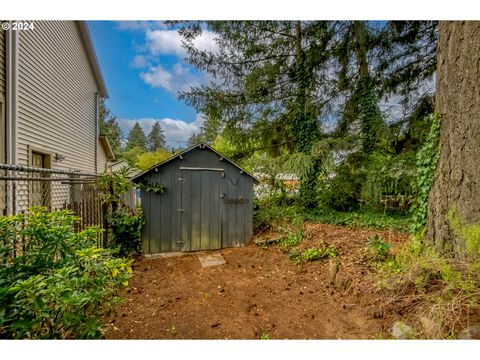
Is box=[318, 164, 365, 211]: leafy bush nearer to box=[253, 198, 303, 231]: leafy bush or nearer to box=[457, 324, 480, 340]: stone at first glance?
box=[253, 198, 303, 231]: leafy bush

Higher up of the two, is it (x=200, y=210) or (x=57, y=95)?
(x=57, y=95)

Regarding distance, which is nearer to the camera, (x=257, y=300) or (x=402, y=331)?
(x=402, y=331)

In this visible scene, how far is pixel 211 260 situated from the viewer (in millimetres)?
4266

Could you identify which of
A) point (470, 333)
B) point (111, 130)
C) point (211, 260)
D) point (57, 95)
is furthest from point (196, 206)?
point (111, 130)

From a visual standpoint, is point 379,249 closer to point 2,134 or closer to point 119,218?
point 119,218

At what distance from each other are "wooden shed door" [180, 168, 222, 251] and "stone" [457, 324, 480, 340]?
377 cm

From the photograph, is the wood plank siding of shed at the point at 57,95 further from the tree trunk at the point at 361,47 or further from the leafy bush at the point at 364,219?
the tree trunk at the point at 361,47

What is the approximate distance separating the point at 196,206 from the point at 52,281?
3.66 m

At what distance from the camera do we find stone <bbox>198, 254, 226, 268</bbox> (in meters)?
4.07

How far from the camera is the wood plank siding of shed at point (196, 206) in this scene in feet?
14.9
